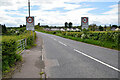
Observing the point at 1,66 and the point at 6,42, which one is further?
the point at 6,42

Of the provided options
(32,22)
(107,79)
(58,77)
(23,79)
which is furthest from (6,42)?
(32,22)

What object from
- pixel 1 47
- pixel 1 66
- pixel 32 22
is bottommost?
pixel 1 66

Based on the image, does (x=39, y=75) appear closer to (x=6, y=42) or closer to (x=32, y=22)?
(x=6, y=42)

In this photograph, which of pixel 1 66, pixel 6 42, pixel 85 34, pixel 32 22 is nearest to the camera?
pixel 1 66

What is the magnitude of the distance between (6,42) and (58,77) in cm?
320

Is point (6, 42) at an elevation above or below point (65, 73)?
above

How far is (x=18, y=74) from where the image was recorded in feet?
19.6

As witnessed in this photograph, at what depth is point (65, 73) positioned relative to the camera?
238 inches

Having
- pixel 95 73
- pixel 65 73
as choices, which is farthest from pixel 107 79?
pixel 65 73

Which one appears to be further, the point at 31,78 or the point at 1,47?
the point at 1,47

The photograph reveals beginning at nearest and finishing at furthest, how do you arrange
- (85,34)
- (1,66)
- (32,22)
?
(1,66)
(32,22)
(85,34)

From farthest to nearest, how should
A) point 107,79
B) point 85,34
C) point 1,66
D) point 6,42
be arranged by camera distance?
point 85,34
point 6,42
point 1,66
point 107,79

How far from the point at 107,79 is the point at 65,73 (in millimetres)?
1758

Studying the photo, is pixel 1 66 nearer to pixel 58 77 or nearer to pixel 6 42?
pixel 6 42
